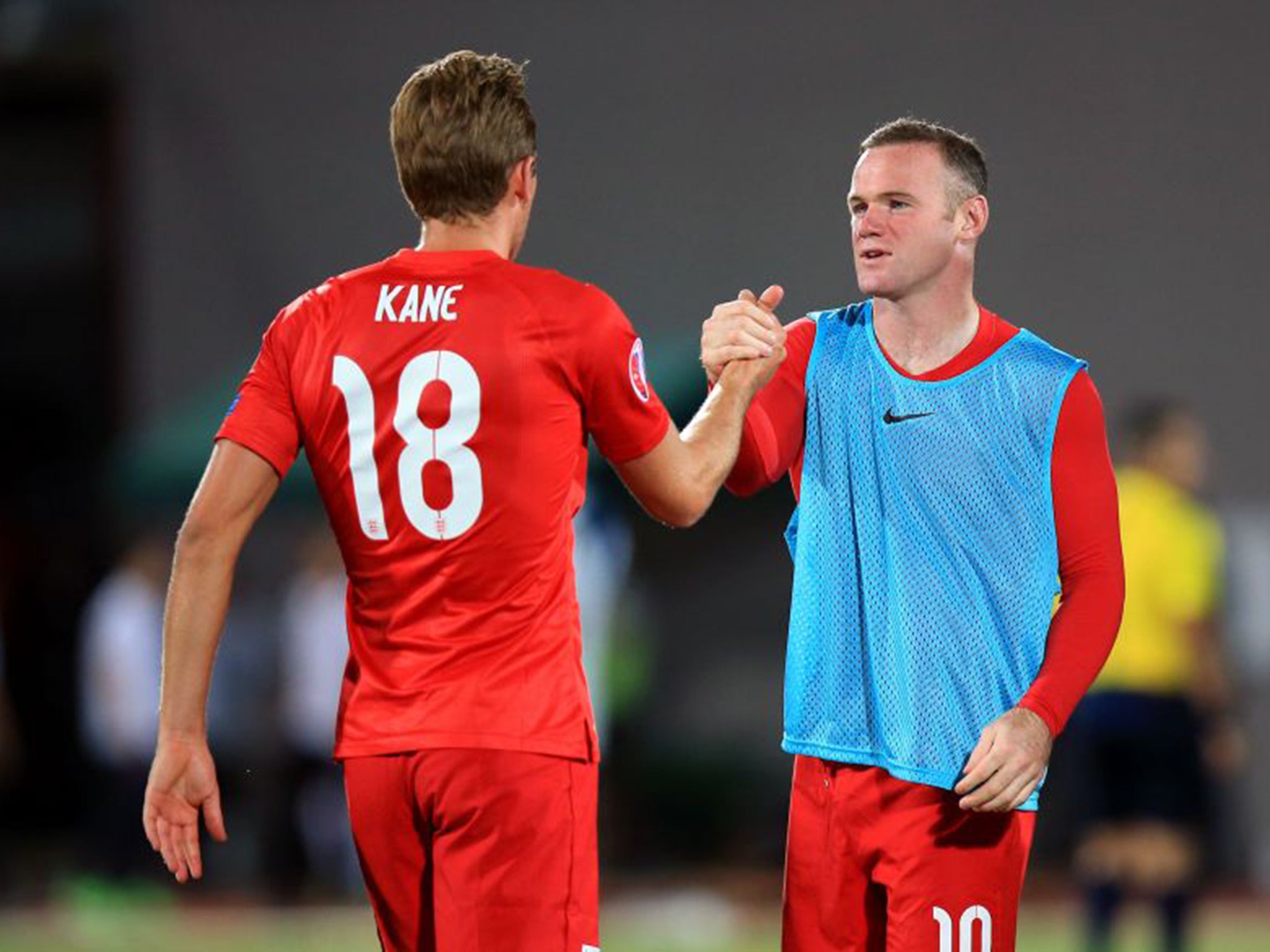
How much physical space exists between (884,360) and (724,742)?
1137cm

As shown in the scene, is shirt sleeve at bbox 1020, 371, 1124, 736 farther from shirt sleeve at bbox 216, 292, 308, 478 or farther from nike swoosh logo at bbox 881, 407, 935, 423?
shirt sleeve at bbox 216, 292, 308, 478

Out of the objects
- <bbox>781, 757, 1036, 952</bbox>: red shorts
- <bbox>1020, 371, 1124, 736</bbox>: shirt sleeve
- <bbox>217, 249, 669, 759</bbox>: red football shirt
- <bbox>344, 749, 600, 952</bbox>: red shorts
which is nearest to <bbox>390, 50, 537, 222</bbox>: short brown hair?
<bbox>217, 249, 669, 759</bbox>: red football shirt

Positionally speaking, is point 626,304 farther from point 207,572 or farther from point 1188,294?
point 207,572

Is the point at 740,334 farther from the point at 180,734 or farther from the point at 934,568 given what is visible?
the point at 180,734

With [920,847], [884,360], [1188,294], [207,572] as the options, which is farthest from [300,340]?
[1188,294]

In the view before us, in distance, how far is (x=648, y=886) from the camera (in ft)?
45.2

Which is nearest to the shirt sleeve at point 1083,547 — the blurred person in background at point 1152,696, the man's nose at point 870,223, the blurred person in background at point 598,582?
the man's nose at point 870,223

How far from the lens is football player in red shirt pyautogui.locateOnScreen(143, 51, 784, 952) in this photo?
3.97 m

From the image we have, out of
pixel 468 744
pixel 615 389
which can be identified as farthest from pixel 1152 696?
pixel 468 744

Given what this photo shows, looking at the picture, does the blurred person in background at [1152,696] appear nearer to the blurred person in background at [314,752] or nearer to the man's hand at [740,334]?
the blurred person in background at [314,752]

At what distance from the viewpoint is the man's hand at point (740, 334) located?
4418 millimetres

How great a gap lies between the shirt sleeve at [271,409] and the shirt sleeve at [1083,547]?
1.52m

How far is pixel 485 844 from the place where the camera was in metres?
3.96

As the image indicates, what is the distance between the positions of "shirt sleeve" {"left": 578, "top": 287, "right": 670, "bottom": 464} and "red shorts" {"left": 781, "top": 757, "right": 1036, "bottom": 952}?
84 centimetres
